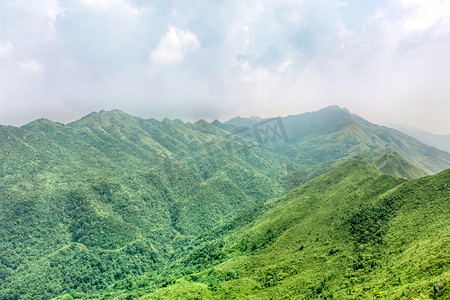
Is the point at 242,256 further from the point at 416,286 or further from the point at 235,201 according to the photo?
the point at 235,201

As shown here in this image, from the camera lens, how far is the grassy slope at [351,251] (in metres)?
33.3

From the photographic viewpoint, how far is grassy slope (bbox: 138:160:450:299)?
33312 mm

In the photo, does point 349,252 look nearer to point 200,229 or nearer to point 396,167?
point 200,229

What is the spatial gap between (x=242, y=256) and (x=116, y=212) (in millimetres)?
96813

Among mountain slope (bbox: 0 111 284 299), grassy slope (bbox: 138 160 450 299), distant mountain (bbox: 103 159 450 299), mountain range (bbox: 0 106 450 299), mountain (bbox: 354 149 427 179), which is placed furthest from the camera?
mountain (bbox: 354 149 427 179)

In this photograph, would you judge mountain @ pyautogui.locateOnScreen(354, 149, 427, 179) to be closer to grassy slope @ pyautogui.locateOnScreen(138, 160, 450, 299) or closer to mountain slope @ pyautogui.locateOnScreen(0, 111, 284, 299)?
grassy slope @ pyautogui.locateOnScreen(138, 160, 450, 299)

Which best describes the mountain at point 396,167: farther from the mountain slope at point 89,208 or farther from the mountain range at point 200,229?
the mountain slope at point 89,208

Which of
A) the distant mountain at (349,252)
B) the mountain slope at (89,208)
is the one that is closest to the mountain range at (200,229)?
the distant mountain at (349,252)

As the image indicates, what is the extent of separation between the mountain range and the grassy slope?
12.1 inches

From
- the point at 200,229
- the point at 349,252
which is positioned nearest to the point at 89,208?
the point at 200,229

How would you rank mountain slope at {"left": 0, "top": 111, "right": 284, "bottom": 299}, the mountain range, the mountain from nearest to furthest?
1. the mountain range
2. mountain slope at {"left": 0, "top": 111, "right": 284, "bottom": 299}
3. the mountain

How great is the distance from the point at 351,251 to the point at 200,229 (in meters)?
103

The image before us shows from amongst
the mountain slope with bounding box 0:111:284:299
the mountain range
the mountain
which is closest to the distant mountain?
the mountain range

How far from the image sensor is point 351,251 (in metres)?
48.0
